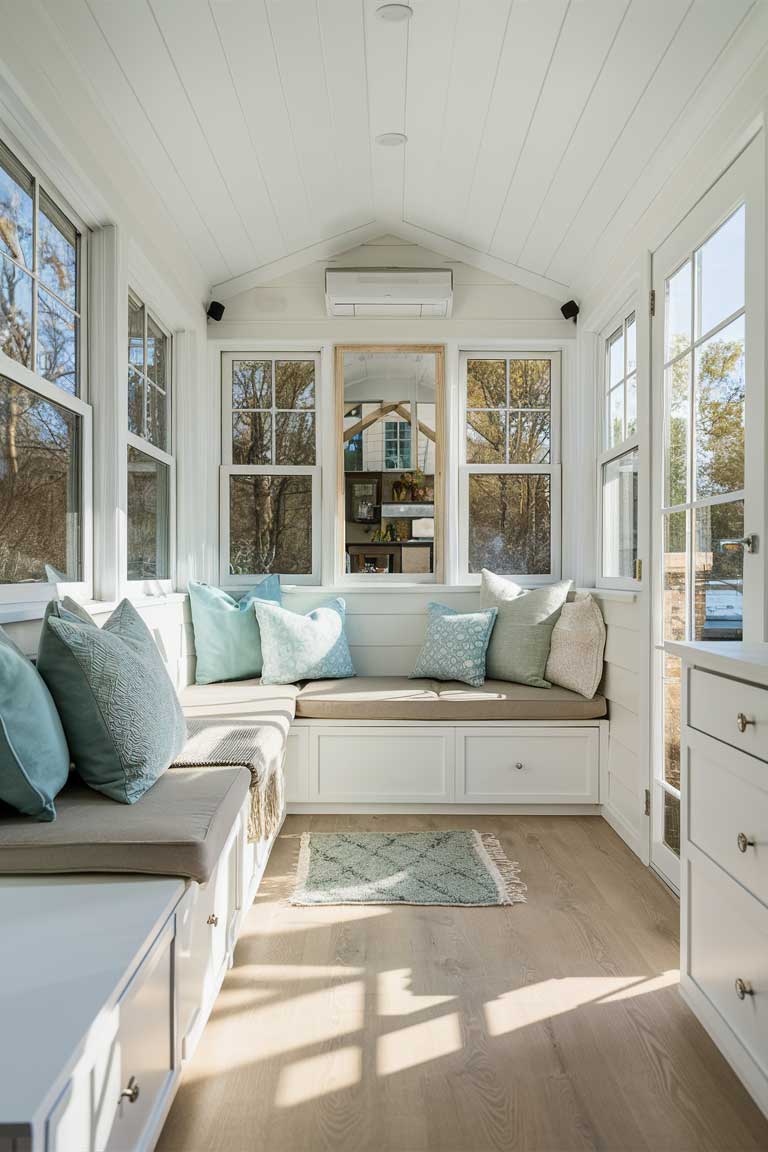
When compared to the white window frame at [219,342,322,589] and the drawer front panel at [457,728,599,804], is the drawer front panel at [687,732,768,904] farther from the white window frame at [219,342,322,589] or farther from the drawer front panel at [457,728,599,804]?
the white window frame at [219,342,322,589]

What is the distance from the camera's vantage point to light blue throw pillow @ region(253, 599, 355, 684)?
371 centimetres

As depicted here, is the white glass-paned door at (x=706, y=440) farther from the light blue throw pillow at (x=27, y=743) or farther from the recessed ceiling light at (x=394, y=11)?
the light blue throw pillow at (x=27, y=743)

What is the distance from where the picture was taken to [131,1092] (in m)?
1.21

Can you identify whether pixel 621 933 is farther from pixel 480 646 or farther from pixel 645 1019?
pixel 480 646

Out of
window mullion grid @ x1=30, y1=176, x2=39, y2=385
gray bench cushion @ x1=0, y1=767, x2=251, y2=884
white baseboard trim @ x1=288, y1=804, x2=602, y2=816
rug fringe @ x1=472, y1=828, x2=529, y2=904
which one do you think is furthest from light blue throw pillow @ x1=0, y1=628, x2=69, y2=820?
white baseboard trim @ x1=288, y1=804, x2=602, y2=816

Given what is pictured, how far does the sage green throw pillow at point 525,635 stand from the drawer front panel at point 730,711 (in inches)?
70.2

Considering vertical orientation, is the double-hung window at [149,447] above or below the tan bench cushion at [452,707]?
above

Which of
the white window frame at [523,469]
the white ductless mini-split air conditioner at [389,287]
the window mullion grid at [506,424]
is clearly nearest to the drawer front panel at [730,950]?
the white window frame at [523,469]

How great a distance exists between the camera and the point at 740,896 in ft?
5.32

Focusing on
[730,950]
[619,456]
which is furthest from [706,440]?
[730,950]

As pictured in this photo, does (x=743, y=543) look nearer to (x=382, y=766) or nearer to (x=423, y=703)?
(x=423, y=703)

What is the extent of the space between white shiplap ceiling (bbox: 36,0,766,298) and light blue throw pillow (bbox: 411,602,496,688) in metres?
1.77

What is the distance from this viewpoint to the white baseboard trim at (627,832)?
2.95 meters

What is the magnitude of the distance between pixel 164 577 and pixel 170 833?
2.31m
